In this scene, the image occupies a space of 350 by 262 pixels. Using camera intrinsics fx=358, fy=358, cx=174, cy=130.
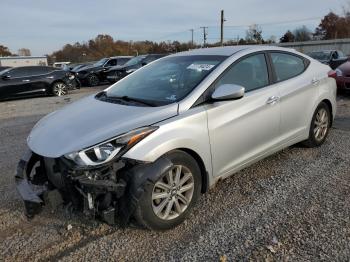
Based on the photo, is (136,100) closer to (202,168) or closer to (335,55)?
(202,168)

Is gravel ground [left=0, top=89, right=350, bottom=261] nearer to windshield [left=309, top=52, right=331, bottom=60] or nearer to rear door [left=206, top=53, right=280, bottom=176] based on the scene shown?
rear door [left=206, top=53, right=280, bottom=176]

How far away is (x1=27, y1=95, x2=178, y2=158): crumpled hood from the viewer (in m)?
3.01

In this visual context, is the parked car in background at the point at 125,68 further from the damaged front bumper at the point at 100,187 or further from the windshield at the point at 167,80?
the damaged front bumper at the point at 100,187

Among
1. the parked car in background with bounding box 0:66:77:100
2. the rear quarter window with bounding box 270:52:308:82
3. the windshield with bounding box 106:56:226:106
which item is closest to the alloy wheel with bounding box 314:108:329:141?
the rear quarter window with bounding box 270:52:308:82

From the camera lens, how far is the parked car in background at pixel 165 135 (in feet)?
9.64

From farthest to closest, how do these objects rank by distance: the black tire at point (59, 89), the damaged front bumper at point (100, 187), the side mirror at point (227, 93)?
the black tire at point (59, 89) → the side mirror at point (227, 93) → the damaged front bumper at point (100, 187)

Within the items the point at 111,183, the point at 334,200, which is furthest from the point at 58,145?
the point at 334,200

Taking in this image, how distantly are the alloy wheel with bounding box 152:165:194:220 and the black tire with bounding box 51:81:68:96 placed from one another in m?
13.3

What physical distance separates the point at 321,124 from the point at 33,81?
12.6 metres

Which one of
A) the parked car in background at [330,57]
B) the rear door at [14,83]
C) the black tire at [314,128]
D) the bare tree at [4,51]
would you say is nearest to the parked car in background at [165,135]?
the black tire at [314,128]

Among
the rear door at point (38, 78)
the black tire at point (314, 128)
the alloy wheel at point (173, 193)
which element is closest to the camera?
the alloy wheel at point (173, 193)

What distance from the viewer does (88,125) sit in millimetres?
3248

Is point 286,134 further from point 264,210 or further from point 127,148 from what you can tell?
point 127,148

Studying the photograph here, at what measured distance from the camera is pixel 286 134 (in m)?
4.53
